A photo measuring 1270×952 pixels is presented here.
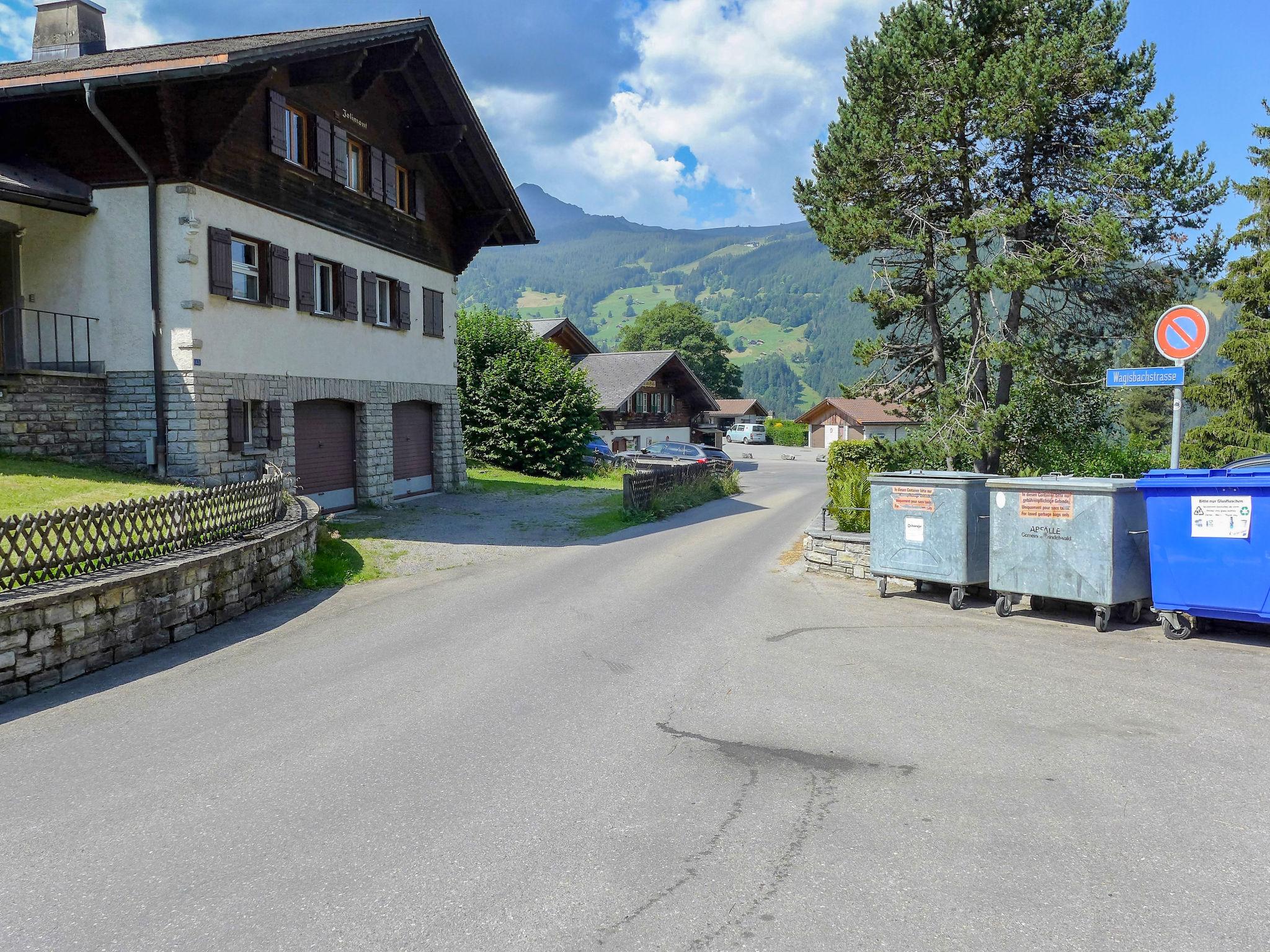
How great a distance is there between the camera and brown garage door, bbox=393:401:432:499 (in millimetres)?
22047

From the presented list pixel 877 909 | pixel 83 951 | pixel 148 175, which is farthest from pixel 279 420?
pixel 877 909

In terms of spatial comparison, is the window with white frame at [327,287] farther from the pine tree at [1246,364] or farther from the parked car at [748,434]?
the parked car at [748,434]

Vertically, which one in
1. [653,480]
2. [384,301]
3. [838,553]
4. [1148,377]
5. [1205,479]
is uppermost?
[384,301]

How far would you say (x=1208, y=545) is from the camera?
8484mm

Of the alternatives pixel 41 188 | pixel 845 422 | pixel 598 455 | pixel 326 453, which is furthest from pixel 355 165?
pixel 845 422

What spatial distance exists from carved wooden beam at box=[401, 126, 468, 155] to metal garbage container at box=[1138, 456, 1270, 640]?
58.1ft

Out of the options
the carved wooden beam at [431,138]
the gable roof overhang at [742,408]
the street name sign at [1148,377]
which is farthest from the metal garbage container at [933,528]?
the gable roof overhang at [742,408]

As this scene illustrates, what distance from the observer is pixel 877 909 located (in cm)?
389

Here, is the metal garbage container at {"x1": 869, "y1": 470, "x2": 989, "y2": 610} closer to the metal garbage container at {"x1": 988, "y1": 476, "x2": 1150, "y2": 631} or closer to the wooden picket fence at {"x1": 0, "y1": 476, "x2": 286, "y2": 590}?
the metal garbage container at {"x1": 988, "y1": 476, "x2": 1150, "y2": 631}

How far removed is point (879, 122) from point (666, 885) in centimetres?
1556

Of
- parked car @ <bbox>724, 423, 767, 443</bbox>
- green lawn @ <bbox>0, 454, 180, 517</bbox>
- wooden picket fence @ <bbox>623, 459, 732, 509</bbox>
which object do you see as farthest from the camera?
parked car @ <bbox>724, 423, 767, 443</bbox>

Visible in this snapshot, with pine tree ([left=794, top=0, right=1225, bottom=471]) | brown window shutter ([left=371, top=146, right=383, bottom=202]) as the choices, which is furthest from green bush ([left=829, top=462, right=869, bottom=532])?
brown window shutter ([left=371, top=146, right=383, bottom=202])

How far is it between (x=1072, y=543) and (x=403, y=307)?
1656 cm

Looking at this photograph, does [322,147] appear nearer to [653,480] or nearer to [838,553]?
[653,480]
